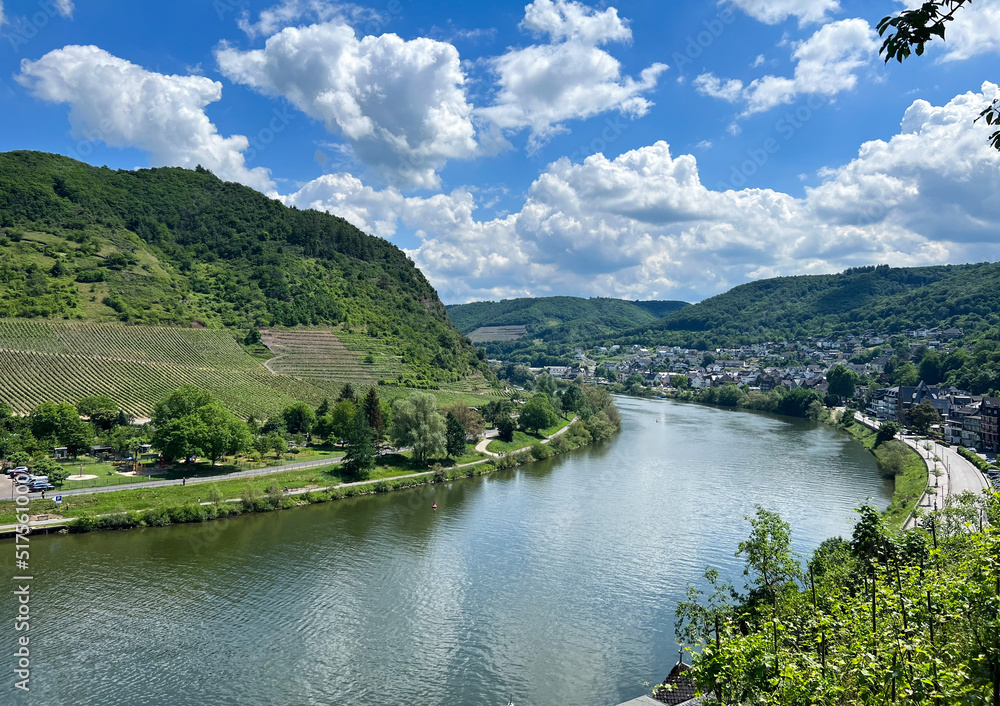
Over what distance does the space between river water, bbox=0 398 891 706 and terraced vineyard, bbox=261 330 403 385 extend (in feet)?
99.7

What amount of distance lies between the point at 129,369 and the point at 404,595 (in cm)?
4208

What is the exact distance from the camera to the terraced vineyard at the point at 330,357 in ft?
219

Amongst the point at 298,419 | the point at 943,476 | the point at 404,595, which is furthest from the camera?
the point at 298,419

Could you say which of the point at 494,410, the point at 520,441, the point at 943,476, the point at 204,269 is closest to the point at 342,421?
the point at 520,441

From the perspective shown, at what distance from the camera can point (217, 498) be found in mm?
33438

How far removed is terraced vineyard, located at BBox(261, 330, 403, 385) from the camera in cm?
6669

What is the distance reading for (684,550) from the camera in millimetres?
27562

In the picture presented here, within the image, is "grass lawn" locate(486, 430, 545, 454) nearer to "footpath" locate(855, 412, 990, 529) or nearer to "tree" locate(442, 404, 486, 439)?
"tree" locate(442, 404, 486, 439)

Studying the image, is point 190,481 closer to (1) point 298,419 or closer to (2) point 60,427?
(2) point 60,427

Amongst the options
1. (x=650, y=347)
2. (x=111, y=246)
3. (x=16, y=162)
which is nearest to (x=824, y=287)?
(x=650, y=347)

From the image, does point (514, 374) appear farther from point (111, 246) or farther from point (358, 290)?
point (111, 246)

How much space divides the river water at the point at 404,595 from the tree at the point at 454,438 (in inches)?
289

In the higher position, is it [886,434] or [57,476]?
[57,476]

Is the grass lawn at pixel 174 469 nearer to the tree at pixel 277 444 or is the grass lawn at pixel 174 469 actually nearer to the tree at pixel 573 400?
the tree at pixel 277 444
